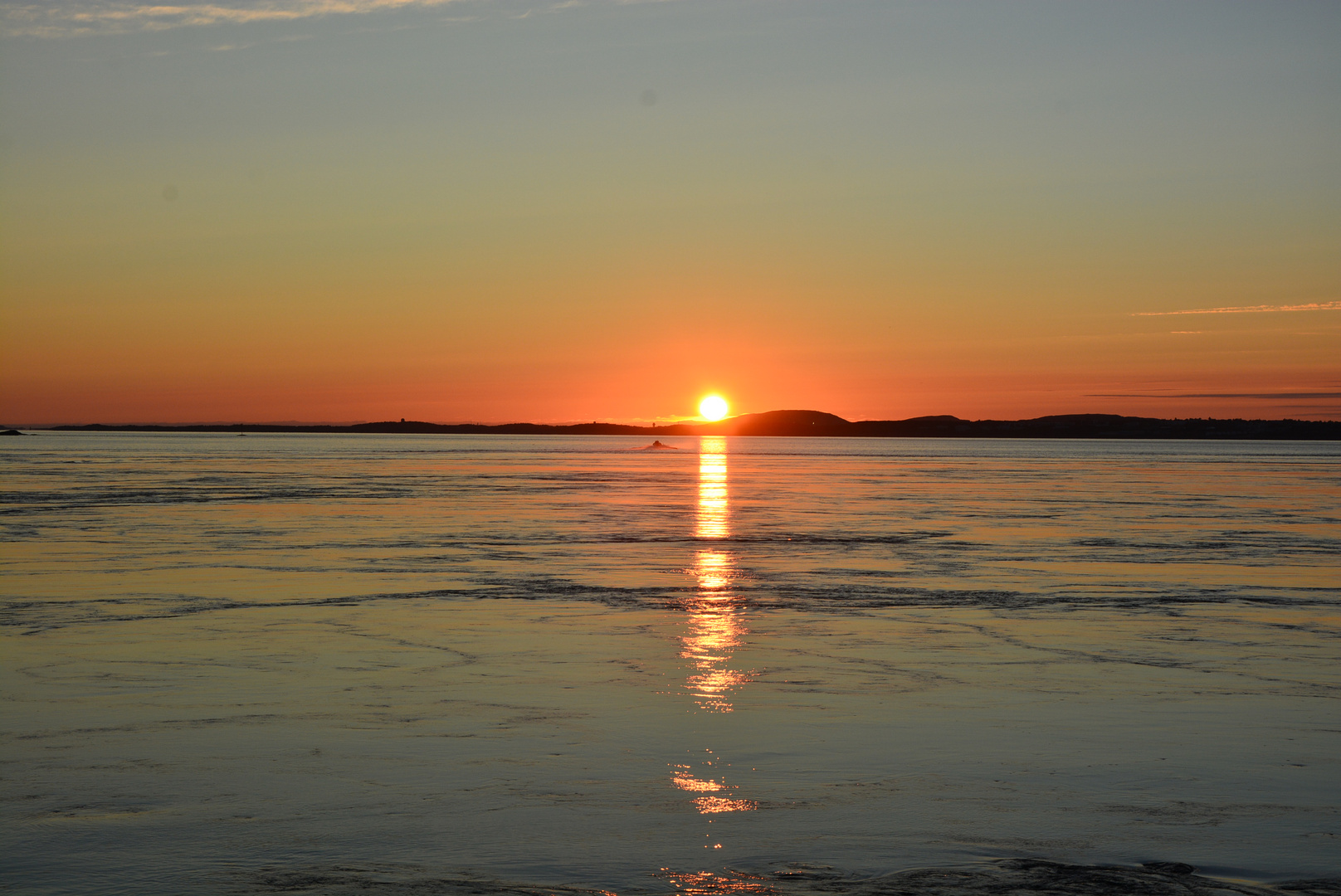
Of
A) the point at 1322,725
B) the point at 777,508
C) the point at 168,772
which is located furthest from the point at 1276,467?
the point at 168,772

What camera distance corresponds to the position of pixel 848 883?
15.8 feet

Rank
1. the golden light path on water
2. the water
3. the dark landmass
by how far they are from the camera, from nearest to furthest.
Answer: the dark landmass
the water
the golden light path on water

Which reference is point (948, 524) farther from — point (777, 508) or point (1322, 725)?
point (1322, 725)

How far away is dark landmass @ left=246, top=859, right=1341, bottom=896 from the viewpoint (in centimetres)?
472

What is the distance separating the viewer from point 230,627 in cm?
1120

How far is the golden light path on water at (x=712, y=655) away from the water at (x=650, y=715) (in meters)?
0.04

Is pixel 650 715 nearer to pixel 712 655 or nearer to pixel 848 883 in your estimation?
pixel 712 655

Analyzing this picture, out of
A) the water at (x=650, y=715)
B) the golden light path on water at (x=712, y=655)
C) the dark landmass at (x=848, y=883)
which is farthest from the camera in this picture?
the golden light path on water at (x=712, y=655)

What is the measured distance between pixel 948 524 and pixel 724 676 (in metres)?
16.9

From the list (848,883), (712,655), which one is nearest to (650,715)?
(712,655)

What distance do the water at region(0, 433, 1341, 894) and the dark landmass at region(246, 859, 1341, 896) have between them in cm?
4

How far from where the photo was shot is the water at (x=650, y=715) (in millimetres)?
5258

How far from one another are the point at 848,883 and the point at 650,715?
10.1 feet

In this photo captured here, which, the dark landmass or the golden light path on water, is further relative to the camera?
the golden light path on water
